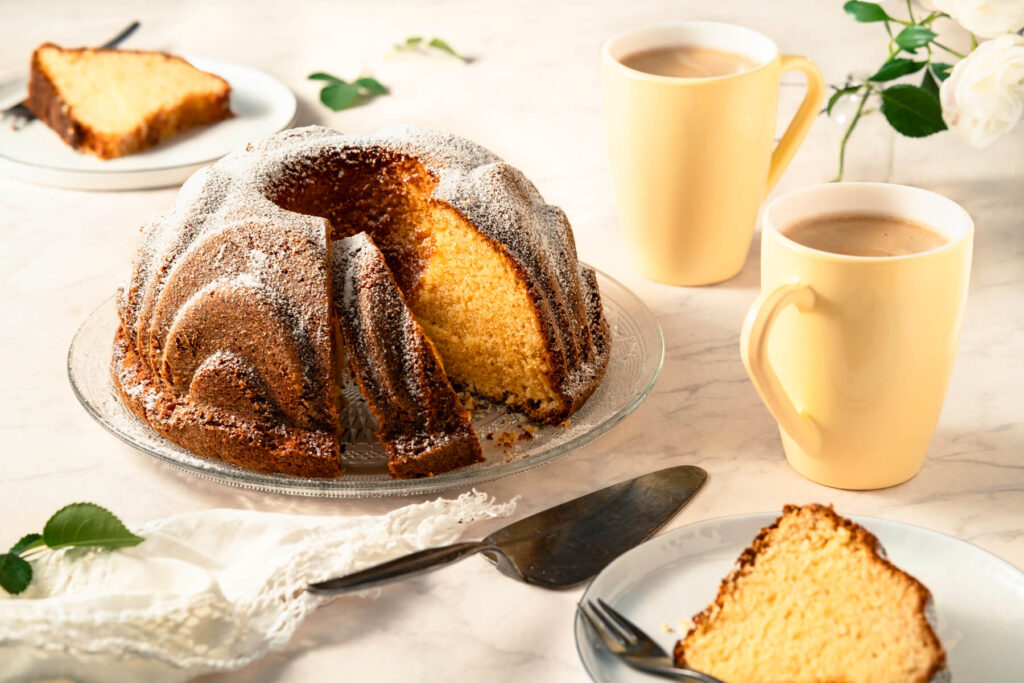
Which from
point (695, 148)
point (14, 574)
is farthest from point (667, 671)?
point (695, 148)

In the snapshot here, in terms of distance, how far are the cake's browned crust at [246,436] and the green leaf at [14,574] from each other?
231 mm

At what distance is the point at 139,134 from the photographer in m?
2.02

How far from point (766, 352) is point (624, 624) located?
1.04 ft

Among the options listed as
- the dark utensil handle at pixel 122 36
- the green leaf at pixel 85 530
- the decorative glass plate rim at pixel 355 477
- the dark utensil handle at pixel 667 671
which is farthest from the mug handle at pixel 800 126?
the dark utensil handle at pixel 122 36

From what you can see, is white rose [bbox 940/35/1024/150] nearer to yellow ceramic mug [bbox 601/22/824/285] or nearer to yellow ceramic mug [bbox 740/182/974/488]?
yellow ceramic mug [bbox 601/22/824/285]

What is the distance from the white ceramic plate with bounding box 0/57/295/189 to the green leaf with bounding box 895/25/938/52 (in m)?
1.14

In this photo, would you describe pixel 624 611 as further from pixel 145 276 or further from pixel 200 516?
pixel 145 276

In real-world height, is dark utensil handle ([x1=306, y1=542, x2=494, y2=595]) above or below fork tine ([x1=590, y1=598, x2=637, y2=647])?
above

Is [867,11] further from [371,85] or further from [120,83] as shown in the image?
[120,83]

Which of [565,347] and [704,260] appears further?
[704,260]

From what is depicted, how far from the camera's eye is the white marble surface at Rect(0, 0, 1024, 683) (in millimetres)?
1007

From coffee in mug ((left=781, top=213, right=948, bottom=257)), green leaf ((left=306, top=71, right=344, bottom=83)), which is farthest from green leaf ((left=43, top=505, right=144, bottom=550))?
green leaf ((left=306, top=71, right=344, bottom=83))

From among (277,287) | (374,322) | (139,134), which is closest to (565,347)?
(374,322)

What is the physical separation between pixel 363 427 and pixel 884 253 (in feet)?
2.01
